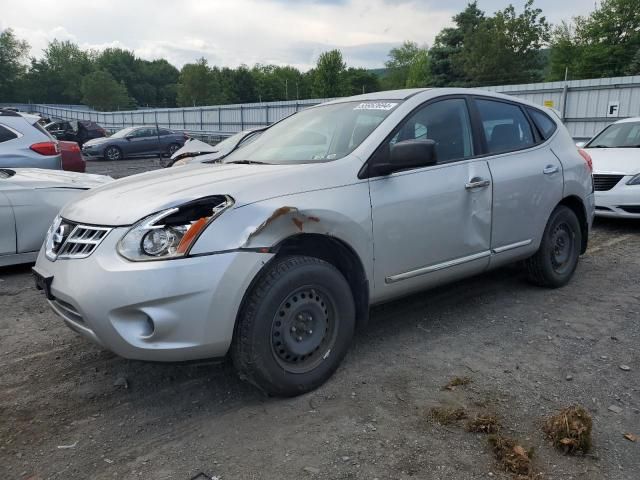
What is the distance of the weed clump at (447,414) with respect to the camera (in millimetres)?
2760

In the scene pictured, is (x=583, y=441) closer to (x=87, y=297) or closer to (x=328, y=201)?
(x=328, y=201)

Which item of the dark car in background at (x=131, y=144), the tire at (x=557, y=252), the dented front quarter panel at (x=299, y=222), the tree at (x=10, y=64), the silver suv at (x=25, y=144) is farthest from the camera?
the tree at (x=10, y=64)

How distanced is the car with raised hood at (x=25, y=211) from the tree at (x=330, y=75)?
2199 inches

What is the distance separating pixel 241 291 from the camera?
105 inches

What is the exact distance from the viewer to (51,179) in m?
5.63

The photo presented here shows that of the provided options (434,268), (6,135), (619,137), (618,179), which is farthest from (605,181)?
(6,135)

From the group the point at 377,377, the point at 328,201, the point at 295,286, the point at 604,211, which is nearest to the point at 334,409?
the point at 377,377

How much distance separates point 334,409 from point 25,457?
4.88ft

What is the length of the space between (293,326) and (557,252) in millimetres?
2905

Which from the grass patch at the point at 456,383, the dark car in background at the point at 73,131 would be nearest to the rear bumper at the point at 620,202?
the grass patch at the point at 456,383

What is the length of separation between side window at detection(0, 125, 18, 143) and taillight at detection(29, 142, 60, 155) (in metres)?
0.27

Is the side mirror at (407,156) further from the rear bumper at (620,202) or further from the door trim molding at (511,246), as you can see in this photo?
the rear bumper at (620,202)

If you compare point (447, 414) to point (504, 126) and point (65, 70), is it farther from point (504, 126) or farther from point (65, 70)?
point (65, 70)

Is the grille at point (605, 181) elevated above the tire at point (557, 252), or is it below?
above
